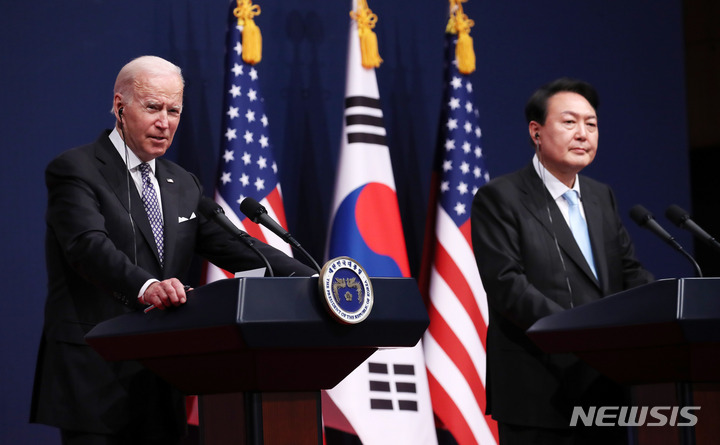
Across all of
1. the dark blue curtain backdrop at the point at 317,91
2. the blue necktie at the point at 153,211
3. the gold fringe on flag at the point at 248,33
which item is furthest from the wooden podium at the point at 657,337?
the dark blue curtain backdrop at the point at 317,91

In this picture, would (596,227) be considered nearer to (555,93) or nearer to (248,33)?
(555,93)

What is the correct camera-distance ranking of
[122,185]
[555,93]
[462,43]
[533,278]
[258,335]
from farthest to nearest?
1. [462,43]
2. [555,93]
3. [533,278]
4. [122,185]
5. [258,335]

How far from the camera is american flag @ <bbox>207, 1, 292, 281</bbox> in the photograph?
3797 millimetres

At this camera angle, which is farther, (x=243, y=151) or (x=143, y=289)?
(x=243, y=151)

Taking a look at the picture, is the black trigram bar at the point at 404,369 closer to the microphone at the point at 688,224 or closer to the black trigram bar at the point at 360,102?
the black trigram bar at the point at 360,102

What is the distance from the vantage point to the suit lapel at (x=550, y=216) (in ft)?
9.37

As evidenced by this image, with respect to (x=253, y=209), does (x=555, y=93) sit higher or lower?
→ higher

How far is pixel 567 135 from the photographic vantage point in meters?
3.07

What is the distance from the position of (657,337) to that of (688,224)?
1.52 feet

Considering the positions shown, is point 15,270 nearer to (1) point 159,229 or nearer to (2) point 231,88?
(2) point 231,88

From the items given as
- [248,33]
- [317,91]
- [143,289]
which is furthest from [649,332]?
[317,91]

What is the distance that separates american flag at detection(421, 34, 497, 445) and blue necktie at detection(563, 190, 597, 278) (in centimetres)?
118

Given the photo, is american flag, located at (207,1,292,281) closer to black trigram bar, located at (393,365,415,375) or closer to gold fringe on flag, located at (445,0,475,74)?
black trigram bar, located at (393,365,415,375)

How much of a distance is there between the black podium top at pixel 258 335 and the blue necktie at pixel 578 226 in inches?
41.1
